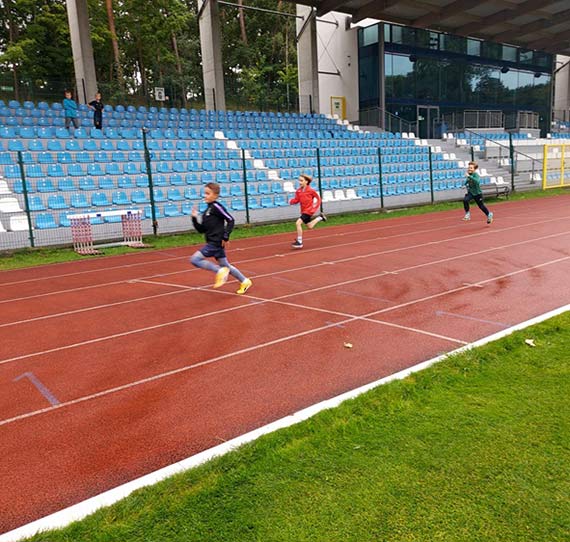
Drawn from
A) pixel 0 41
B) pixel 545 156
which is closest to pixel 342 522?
pixel 545 156

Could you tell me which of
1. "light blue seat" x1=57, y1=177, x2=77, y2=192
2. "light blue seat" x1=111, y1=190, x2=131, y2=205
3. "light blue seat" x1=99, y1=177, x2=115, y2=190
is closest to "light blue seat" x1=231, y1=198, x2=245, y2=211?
"light blue seat" x1=111, y1=190, x2=131, y2=205

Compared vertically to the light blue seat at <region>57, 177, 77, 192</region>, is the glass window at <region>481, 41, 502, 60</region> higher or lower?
higher

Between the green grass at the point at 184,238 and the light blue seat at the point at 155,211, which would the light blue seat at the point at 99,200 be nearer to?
the light blue seat at the point at 155,211

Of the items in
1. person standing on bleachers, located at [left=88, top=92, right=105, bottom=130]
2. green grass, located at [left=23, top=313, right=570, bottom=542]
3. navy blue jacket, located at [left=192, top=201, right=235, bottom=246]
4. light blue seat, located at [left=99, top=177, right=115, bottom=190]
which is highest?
person standing on bleachers, located at [left=88, top=92, right=105, bottom=130]

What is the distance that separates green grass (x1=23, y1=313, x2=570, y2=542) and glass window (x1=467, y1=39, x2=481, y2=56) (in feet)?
134

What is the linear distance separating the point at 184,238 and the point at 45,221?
13.2 feet

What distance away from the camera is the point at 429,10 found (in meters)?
32.6

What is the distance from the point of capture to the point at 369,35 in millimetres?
34312

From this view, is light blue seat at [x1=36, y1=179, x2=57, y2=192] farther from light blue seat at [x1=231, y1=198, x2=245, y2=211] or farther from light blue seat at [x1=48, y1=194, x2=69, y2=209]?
light blue seat at [x1=231, y1=198, x2=245, y2=211]

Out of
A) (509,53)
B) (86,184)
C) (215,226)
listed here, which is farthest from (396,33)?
(215,226)

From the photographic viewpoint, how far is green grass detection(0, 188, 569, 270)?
A: 13492 millimetres

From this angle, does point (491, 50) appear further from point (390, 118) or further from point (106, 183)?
point (106, 183)

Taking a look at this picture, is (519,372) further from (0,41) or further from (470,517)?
(0,41)

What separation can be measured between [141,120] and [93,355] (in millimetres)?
19376
